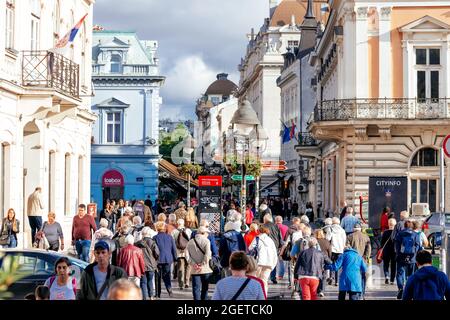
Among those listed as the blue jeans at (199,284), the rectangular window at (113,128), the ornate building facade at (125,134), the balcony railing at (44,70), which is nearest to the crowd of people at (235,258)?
the blue jeans at (199,284)

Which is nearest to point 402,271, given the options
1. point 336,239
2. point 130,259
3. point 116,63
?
point 336,239

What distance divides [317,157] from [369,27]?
69.1 ft

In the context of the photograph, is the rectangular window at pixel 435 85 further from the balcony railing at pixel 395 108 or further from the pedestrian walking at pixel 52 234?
the pedestrian walking at pixel 52 234

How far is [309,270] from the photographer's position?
56.9 feet

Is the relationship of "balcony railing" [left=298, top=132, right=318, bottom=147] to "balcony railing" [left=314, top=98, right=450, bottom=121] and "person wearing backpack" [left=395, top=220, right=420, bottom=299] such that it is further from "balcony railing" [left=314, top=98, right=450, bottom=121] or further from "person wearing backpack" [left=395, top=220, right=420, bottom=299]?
"person wearing backpack" [left=395, top=220, right=420, bottom=299]

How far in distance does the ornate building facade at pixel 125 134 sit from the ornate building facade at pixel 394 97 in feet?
86.3

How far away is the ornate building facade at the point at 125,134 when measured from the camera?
67.1 m

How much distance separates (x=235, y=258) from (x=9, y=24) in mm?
19872

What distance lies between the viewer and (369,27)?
1642 inches

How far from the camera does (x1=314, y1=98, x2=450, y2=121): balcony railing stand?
135 ft

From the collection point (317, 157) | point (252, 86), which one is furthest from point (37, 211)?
point (252, 86)

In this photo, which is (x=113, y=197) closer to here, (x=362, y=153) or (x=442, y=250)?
(x=362, y=153)

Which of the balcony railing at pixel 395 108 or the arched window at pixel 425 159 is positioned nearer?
the balcony railing at pixel 395 108

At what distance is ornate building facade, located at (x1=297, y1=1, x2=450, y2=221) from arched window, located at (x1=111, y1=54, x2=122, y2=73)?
2803 centimetres
